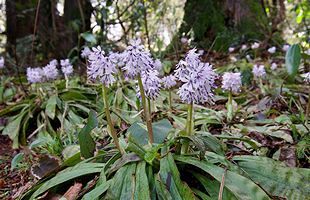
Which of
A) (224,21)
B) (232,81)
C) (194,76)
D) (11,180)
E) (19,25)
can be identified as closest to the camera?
(194,76)

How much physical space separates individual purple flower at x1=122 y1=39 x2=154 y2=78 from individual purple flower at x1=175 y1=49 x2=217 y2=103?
138mm

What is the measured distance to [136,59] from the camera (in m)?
1.59

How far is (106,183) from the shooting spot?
1648mm

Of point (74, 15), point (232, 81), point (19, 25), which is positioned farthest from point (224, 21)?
point (232, 81)

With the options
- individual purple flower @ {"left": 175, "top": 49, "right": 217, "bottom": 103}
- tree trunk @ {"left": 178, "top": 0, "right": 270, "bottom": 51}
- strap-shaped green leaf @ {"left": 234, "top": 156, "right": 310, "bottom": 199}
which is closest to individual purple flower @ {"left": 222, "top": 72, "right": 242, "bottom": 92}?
strap-shaped green leaf @ {"left": 234, "top": 156, "right": 310, "bottom": 199}

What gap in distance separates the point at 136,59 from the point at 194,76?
240 mm

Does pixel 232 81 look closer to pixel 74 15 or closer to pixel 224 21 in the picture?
pixel 224 21

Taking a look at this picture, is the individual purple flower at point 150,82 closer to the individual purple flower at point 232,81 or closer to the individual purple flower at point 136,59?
the individual purple flower at point 136,59

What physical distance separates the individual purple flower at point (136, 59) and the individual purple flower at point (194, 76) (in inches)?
5.4

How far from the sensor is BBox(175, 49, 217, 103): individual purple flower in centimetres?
154

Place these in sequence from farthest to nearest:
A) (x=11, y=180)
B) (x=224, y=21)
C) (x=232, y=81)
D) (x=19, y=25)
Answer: (x=19, y=25) < (x=224, y=21) < (x=232, y=81) < (x=11, y=180)

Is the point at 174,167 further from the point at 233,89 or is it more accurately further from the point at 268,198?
the point at 233,89

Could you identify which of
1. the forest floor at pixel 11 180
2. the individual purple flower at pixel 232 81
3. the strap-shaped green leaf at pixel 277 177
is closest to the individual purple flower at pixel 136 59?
the strap-shaped green leaf at pixel 277 177

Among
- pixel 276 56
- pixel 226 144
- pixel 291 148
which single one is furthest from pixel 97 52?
pixel 276 56
